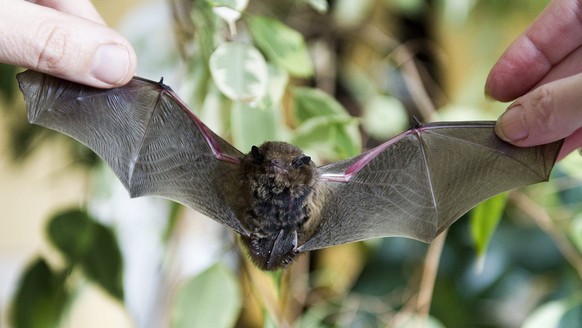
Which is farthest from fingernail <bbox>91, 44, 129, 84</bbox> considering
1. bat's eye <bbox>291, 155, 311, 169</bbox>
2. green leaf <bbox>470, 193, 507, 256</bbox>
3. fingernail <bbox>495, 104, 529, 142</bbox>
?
green leaf <bbox>470, 193, 507, 256</bbox>

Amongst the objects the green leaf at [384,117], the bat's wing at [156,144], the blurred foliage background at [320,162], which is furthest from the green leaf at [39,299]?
the green leaf at [384,117]

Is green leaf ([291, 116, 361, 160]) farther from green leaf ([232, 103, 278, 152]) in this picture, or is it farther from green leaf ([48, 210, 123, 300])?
green leaf ([48, 210, 123, 300])

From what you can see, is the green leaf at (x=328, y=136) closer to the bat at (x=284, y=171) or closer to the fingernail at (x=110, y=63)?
the bat at (x=284, y=171)

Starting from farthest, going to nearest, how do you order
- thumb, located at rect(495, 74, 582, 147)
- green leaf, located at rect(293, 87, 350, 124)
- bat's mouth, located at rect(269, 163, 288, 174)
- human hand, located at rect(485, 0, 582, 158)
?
green leaf, located at rect(293, 87, 350, 124) → human hand, located at rect(485, 0, 582, 158) → bat's mouth, located at rect(269, 163, 288, 174) → thumb, located at rect(495, 74, 582, 147)

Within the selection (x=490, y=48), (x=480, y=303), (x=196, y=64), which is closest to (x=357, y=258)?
(x=480, y=303)

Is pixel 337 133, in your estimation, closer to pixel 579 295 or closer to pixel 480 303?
pixel 579 295
